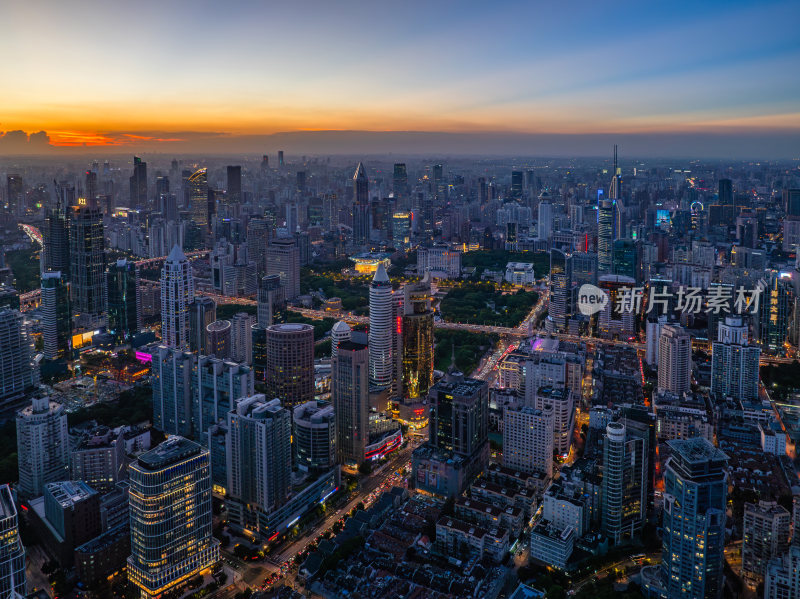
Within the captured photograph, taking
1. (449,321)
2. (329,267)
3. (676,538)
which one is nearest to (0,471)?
(676,538)

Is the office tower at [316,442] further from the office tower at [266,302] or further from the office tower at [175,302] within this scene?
the office tower at [266,302]

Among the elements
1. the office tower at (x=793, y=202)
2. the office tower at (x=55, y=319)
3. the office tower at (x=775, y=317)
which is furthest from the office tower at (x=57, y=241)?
the office tower at (x=793, y=202)

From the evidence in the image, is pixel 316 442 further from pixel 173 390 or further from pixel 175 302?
pixel 175 302

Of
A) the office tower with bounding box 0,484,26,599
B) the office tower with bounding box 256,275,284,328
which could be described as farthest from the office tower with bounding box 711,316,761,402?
the office tower with bounding box 0,484,26,599

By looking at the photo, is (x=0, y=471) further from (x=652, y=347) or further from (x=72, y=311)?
(x=652, y=347)

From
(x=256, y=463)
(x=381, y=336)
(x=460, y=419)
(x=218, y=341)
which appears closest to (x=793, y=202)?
(x=381, y=336)

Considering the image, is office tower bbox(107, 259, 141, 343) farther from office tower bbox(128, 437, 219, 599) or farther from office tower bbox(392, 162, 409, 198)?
office tower bbox(392, 162, 409, 198)
